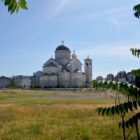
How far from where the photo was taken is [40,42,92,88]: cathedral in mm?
159750

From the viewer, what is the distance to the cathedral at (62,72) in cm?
15975

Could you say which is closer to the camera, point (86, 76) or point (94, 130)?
point (94, 130)

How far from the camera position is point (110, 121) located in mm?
21484

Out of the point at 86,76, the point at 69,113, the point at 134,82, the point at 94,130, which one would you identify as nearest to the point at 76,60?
the point at 86,76

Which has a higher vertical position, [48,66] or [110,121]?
[48,66]

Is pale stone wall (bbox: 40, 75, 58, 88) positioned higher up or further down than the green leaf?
higher up

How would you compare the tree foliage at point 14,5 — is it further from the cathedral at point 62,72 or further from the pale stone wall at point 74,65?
the pale stone wall at point 74,65

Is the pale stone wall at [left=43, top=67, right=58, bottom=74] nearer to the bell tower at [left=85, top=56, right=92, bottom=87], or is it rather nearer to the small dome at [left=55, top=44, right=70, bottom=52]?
the small dome at [left=55, top=44, right=70, bottom=52]

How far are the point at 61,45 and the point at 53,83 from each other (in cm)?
1814

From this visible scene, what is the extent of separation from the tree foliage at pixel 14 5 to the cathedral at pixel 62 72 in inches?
6175

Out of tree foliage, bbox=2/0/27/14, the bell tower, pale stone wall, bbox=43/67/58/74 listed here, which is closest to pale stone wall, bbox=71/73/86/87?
the bell tower

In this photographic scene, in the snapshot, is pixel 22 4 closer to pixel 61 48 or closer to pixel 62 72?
pixel 62 72

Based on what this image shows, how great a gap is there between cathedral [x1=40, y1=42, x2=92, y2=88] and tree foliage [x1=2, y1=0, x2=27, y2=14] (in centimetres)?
15684

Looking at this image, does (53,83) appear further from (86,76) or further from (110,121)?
(110,121)
